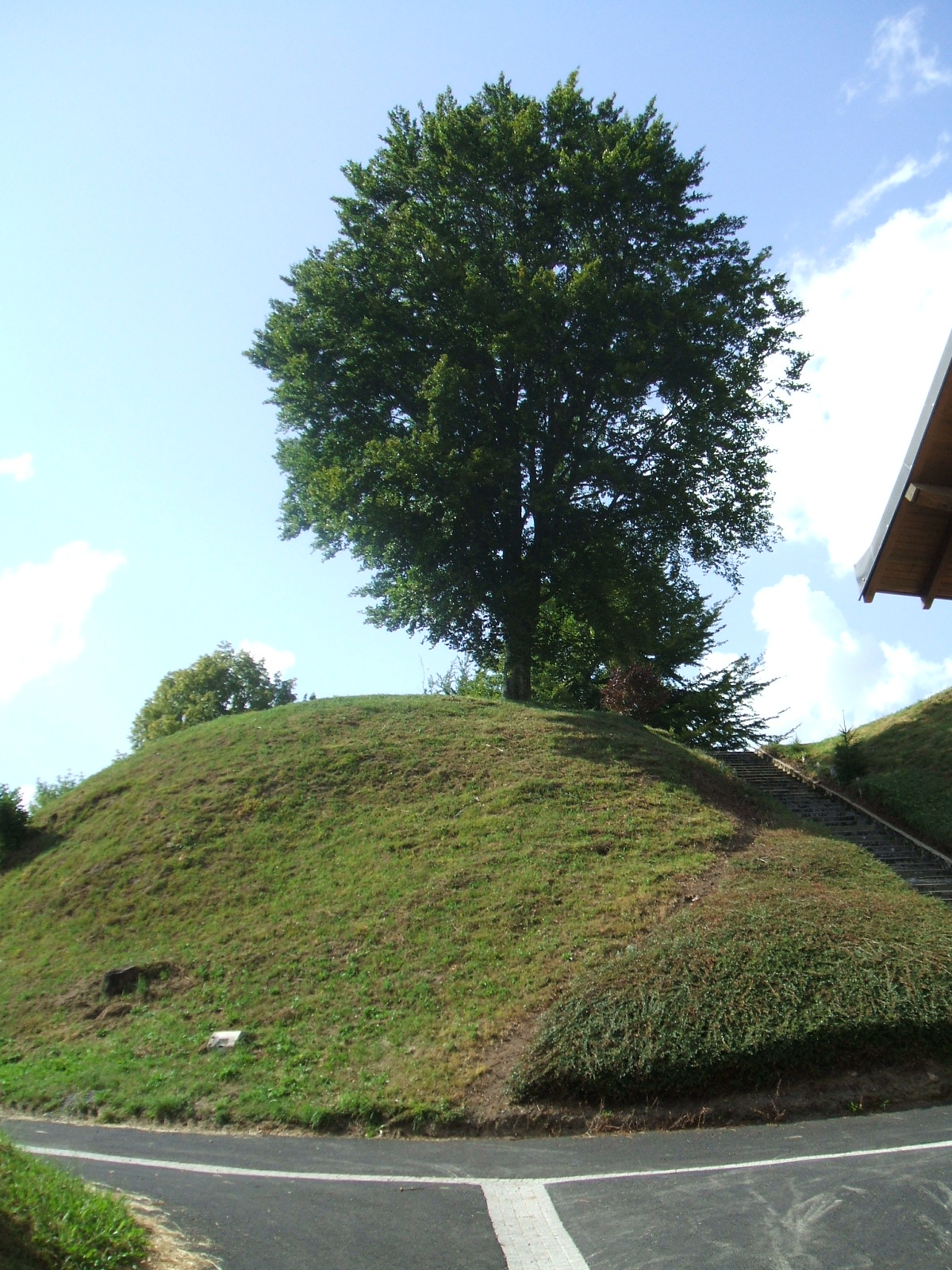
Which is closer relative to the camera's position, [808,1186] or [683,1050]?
[808,1186]

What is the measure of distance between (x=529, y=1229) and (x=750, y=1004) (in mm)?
4927

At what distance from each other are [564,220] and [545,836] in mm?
18311

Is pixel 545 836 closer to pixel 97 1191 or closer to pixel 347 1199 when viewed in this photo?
pixel 347 1199

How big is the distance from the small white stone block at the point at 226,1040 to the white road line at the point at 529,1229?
5.08 meters

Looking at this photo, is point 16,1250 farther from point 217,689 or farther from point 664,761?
point 217,689

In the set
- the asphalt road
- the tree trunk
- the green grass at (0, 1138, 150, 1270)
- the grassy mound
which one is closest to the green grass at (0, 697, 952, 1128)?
the grassy mound

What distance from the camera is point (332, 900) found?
49.9 feet

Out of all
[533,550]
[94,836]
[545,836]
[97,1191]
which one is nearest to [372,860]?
[545,836]

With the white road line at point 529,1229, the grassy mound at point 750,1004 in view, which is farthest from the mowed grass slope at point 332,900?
the white road line at point 529,1229

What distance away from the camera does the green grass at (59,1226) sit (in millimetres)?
4816

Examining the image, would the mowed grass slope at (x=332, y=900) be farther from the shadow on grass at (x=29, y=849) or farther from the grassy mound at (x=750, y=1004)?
the grassy mound at (x=750, y=1004)

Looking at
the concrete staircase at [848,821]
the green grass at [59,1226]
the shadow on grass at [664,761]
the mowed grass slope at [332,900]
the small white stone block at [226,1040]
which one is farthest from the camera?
the shadow on grass at [664,761]

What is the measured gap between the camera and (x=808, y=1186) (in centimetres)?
704

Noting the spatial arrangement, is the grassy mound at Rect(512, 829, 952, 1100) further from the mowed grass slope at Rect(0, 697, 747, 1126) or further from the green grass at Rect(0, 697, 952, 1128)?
the mowed grass slope at Rect(0, 697, 747, 1126)
